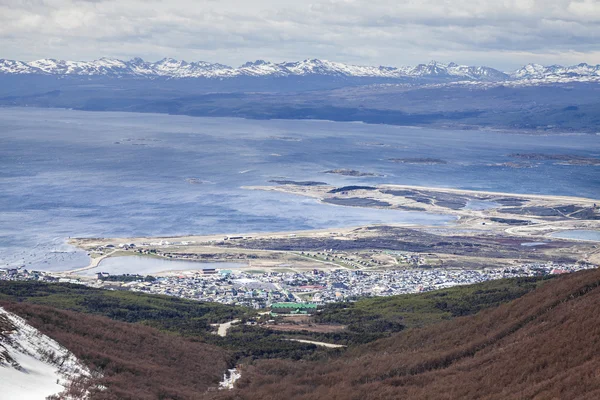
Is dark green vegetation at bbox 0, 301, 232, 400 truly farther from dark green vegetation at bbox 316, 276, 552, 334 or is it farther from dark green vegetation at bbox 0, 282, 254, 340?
dark green vegetation at bbox 316, 276, 552, 334

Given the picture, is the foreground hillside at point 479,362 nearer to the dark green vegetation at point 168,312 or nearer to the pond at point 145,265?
the dark green vegetation at point 168,312

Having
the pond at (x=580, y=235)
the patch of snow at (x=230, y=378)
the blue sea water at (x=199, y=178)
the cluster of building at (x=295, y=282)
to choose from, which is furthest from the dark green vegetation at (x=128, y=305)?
the pond at (x=580, y=235)

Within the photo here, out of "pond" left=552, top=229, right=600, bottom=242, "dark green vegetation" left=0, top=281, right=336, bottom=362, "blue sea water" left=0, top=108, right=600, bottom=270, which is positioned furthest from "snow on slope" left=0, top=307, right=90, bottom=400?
"pond" left=552, top=229, right=600, bottom=242

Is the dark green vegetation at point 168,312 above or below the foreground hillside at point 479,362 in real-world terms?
below

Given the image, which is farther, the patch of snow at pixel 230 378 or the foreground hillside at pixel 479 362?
the patch of snow at pixel 230 378

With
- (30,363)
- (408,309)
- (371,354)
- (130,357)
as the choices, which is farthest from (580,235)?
(30,363)

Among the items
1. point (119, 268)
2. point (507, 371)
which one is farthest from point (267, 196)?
point (507, 371)
